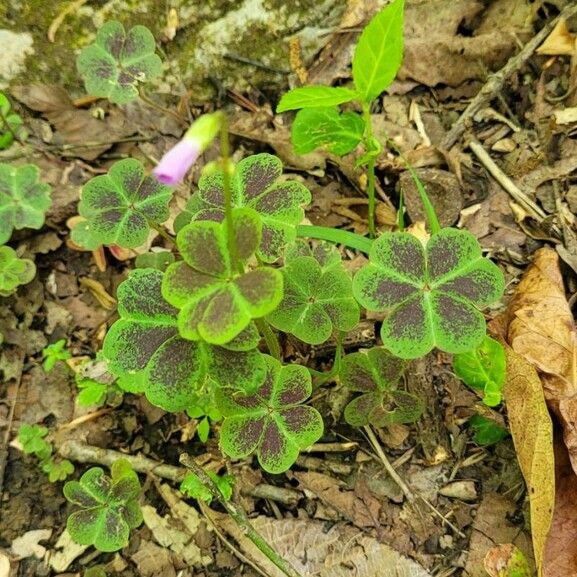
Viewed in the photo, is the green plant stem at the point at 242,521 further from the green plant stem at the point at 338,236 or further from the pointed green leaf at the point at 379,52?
the pointed green leaf at the point at 379,52

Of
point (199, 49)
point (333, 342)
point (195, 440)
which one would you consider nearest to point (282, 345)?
point (333, 342)

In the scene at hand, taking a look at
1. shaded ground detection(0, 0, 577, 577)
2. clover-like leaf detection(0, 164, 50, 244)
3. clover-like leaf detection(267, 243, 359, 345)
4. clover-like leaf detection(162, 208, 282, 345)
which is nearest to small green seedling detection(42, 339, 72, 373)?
shaded ground detection(0, 0, 577, 577)

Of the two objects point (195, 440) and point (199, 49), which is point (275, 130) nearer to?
point (199, 49)

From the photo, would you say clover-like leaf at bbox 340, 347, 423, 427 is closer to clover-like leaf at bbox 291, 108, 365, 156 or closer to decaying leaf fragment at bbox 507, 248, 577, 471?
decaying leaf fragment at bbox 507, 248, 577, 471

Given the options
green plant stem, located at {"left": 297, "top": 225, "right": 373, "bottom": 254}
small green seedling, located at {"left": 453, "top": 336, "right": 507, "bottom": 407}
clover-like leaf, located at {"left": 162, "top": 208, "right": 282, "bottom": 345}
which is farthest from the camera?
green plant stem, located at {"left": 297, "top": 225, "right": 373, "bottom": 254}

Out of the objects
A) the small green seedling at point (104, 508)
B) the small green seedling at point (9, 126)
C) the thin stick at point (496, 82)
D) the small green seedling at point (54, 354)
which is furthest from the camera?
the small green seedling at point (9, 126)

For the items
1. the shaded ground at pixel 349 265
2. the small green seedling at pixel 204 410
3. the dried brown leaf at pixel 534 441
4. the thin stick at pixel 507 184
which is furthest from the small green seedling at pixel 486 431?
the small green seedling at pixel 204 410
